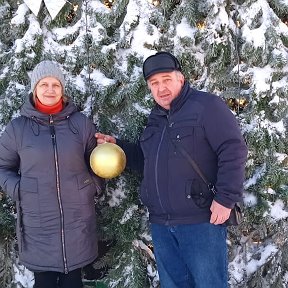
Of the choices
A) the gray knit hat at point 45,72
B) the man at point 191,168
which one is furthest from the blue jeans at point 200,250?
the gray knit hat at point 45,72

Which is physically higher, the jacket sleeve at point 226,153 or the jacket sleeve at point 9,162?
the jacket sleeve at point 226,153

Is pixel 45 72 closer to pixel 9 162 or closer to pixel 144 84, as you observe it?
pixel 9 162

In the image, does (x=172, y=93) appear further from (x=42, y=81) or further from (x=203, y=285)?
(x=203, y=285)

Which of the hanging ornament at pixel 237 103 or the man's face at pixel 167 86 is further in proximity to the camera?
the hanging ornament at pixel 237 103

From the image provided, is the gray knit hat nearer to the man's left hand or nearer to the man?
the man

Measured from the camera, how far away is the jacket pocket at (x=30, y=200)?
282cm

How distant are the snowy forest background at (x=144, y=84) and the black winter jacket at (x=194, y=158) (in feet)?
2.01

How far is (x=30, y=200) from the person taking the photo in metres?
2.84

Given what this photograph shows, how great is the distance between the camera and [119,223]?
3.36 meters

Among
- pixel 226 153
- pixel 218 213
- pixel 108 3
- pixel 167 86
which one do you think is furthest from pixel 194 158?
pixel 108 3

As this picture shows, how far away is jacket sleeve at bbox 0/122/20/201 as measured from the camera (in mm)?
2847

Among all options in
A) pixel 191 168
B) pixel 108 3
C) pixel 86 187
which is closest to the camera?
pixel 191 168

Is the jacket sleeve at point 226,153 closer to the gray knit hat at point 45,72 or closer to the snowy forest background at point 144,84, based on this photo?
the snowy forest background at point 144,84

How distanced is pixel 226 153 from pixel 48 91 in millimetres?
1170
